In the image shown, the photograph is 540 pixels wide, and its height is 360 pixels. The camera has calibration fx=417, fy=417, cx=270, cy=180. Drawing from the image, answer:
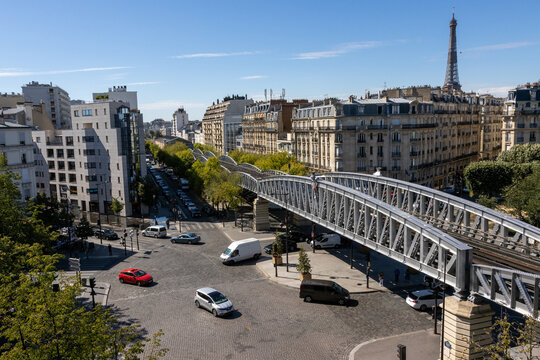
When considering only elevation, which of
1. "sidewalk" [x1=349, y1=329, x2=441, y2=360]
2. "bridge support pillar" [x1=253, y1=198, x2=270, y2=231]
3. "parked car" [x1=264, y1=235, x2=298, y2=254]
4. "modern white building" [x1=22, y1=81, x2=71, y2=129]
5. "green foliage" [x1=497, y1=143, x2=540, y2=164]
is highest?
"modern white building" [x1=22, y1=81, x2=71, y2=129]

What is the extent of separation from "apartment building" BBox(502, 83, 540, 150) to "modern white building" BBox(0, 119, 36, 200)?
254 ft

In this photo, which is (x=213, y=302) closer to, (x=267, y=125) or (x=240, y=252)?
(x=240, y=252)

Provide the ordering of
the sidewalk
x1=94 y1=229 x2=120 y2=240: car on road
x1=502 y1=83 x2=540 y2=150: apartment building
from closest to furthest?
the sidewalk
x1=94 y1=229 x2=120 y2=240: car on road
x1=502 y1=83 x2=540 y2=150: apartment building

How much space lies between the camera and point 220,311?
2902 centimetres

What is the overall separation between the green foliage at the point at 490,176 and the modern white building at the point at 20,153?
60.6 metres

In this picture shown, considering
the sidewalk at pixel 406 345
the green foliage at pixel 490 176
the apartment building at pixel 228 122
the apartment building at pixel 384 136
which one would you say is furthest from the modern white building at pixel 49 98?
the sidewalk at pixel 406 345

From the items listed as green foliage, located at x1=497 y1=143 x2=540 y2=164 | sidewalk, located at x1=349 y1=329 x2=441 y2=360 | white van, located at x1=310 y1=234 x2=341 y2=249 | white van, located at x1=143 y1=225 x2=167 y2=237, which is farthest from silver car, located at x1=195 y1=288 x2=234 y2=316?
green foliage, located at x1=497 y1=143 x2=540 y2=164

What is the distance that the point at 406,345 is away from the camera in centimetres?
2486

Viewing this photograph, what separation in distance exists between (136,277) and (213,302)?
395 inches

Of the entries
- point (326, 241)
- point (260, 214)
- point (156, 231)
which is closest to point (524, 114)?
point (326, 241)

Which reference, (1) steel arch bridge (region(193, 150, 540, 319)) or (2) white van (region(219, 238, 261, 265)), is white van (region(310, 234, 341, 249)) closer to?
(2) white van (region(219, 238, 261, 265))

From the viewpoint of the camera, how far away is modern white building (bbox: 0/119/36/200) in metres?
42.0

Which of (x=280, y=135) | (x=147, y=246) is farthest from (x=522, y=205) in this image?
(x=280, y=135)

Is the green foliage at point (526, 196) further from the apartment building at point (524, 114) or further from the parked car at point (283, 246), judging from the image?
the apartment building at point (524, 114)
